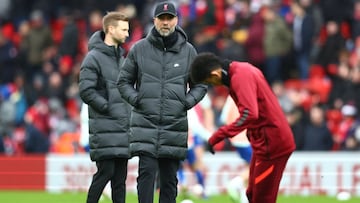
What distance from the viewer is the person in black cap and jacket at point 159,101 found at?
13.9 m

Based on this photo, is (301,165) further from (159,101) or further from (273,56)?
(159,101)

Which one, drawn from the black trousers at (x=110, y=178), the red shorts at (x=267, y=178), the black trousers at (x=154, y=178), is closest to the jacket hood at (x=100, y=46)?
the black trousers at (x=110, y=178)

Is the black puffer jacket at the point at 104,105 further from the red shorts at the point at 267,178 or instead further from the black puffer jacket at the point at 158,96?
the red shorts at the point at 267,178

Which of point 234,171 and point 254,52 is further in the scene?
point 254,52

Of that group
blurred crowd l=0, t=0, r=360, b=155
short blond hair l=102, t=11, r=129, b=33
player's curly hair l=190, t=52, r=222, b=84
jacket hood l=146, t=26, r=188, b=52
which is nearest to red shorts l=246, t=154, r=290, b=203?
player's curly hair l=190, t=52, r=222, b=84

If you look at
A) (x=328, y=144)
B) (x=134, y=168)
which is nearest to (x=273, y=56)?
(x=328, y=144)

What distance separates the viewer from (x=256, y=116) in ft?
41.7

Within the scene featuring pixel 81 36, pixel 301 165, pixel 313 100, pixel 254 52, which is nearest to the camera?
pixel 301 165

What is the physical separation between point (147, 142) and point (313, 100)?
1276 cm

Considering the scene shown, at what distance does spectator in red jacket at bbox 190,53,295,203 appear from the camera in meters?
12.7

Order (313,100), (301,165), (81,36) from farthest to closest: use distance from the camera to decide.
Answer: (81,36)
(313,100)
(301,165)

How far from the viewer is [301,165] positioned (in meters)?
23.4

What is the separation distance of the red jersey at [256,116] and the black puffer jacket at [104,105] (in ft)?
6.51

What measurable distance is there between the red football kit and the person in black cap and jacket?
1.09m
